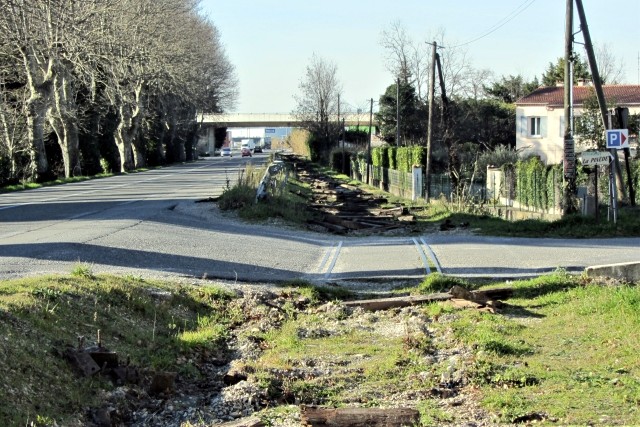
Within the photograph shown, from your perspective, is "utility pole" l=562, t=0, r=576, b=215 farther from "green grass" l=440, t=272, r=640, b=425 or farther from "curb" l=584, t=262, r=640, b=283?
"green grass" l=440, t=272, r=640, b=425

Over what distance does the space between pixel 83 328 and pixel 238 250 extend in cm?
892

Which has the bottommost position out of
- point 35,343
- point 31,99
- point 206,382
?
point 206,382

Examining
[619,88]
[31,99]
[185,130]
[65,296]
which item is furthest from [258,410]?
[185,130]

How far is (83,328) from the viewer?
8383 millimetres

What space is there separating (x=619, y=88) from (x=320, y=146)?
3624cm

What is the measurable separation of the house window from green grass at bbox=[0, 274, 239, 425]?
53.0 metres

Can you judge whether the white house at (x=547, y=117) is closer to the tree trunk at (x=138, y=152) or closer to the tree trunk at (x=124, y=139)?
the tree trunk at (x=124, y=139)

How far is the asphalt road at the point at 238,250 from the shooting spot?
1432cm

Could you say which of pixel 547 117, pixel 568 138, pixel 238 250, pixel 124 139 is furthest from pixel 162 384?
pixel 124 139

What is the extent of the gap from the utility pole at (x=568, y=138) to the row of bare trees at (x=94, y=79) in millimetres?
15327

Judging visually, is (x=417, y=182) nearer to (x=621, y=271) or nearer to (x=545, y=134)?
(x=621, y=271)

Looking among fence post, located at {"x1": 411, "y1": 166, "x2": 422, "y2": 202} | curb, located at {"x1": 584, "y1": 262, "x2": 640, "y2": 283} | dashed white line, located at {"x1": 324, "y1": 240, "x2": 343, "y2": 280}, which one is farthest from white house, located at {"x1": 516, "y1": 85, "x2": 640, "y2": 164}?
curb, located at {"x1": 584, "y1": 262, "x2": 640, "y2": 283}

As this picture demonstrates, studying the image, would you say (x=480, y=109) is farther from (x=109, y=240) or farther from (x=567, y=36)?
(x=109, y=240)

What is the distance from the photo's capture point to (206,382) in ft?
26.1
